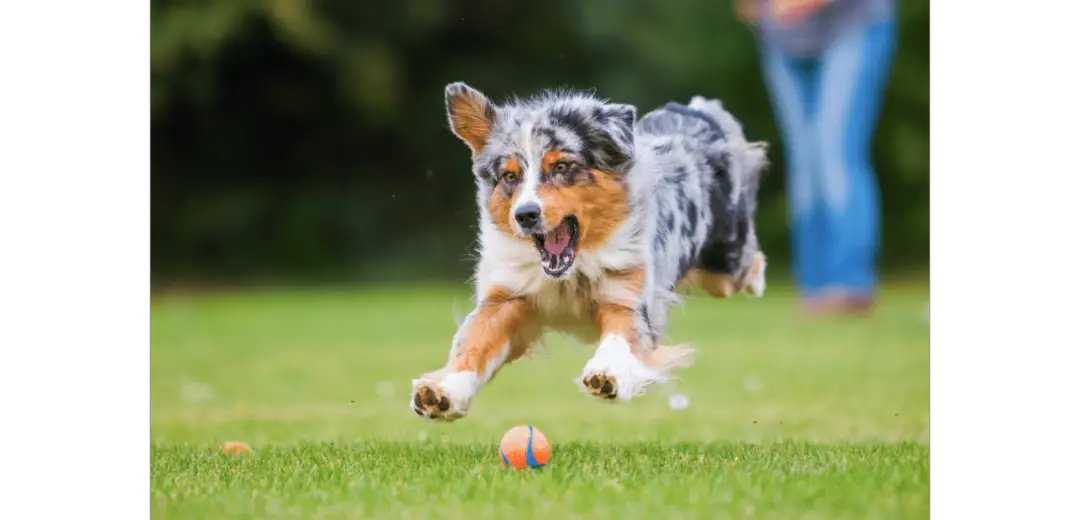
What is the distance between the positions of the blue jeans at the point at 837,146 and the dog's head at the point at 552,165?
21.8 ft

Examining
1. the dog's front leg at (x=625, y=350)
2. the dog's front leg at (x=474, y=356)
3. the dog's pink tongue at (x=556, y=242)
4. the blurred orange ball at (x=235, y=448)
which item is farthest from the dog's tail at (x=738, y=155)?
the blurred orange ball at (x=235, y=448)

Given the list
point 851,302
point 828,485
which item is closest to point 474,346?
point 828,485

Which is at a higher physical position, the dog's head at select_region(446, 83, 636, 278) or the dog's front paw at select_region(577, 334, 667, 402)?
the dog's head at select_region(446, 83, 636, 278)

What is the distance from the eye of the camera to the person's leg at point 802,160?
1131cm

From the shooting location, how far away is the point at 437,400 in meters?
4.21

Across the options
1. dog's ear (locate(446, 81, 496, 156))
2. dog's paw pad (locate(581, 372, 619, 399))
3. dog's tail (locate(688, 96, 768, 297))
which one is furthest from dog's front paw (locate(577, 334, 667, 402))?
dog's tail (locate(688, 96, 768, 297))

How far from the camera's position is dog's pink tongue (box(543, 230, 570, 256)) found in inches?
178

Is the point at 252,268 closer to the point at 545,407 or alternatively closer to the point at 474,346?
the point at 545,407

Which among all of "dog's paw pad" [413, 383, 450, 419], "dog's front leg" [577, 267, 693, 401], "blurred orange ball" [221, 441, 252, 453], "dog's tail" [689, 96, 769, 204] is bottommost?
"blurred orange ball" [221, 441, 252, 453]

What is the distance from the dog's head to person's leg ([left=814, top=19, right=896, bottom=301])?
6.71m

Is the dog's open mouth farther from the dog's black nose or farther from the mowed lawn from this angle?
the mowed lawn

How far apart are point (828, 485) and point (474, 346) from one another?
142 cm

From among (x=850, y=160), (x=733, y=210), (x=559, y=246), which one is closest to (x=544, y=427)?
(x=733, y=210)

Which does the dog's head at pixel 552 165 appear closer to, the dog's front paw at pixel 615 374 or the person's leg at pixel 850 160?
the dog's front paw at pixel 615 374
